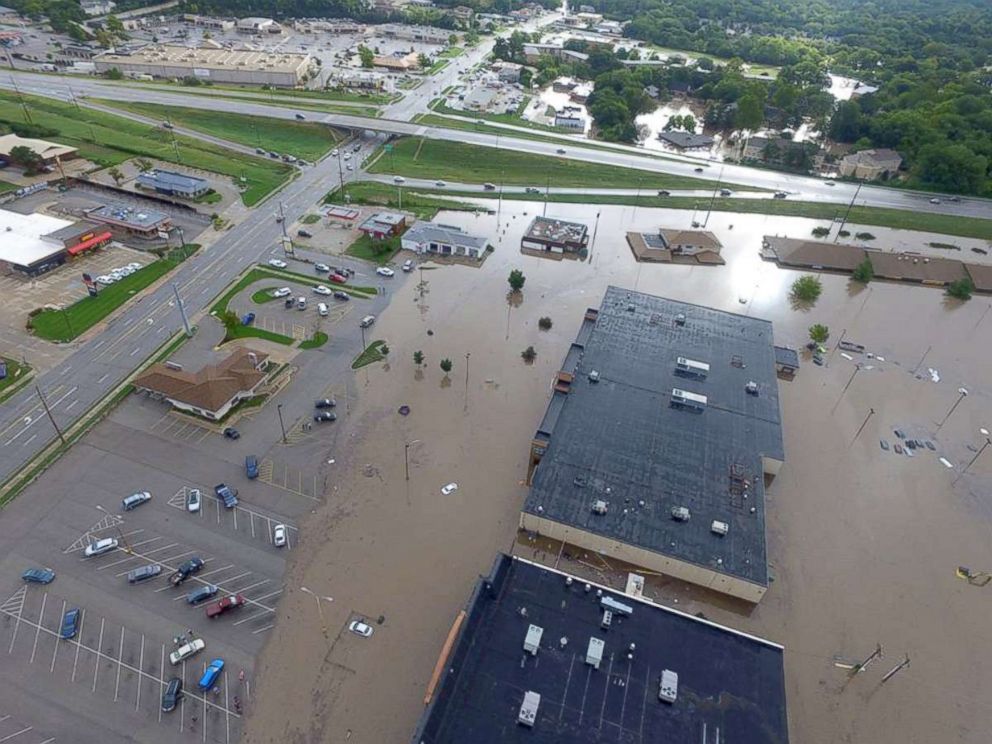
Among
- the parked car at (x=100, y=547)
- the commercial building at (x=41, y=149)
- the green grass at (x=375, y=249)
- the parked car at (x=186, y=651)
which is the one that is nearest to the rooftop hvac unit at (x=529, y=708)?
the parked car at (x=186, y=651)

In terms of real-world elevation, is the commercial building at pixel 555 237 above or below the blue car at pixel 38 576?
above

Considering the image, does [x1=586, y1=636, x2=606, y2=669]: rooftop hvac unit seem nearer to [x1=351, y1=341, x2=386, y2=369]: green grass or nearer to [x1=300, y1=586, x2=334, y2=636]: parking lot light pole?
[x1=300, y1=586, x2=334, y2=636]: parking lot light pole

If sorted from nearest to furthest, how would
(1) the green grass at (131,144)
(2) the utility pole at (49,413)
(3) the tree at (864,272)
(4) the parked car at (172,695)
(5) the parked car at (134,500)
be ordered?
(4) the parked car at (172,695), (5) the parked car at (134,500), (2) the utility pole at (49,413), (3) the tree at (864,272), (1) the green grass at (131,144)

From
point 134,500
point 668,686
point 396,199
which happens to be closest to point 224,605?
point 134,500

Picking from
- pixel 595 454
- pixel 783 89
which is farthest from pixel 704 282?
pixel 783 89

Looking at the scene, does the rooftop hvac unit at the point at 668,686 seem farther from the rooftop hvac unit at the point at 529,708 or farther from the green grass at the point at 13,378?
the green grass at the point at 13,378
